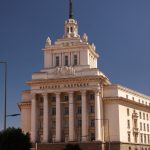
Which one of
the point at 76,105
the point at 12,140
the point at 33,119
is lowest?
the point at 12,140

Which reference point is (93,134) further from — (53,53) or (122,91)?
(53,53)

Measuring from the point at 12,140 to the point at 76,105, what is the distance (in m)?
44.5

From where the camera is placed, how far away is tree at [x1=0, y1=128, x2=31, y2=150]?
227 ft

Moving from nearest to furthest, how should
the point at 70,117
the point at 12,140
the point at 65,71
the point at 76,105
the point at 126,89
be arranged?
the point at 12,140 → the point at 70,117 → the point at 76,105 → the point at 65,71 → the point at 126,89

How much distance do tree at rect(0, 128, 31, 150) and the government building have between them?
37649 mm

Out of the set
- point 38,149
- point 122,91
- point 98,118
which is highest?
point 122,91

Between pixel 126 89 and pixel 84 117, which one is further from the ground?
pixel 126 89

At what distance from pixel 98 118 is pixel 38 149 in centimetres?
1633

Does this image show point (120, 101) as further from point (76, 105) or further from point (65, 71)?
point (65, 71)

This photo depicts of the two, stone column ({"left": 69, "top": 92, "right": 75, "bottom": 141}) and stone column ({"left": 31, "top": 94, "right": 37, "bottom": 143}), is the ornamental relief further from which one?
stone column ({"left": 31, "top": 94, "right": 37, "bottom": 143})

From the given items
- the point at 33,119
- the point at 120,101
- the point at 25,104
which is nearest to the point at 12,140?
the point at 33,119

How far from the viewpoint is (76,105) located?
112562 mm

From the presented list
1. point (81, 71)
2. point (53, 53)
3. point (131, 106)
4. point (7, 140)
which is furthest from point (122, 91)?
point (7, 140)

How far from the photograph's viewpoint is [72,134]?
358ft
